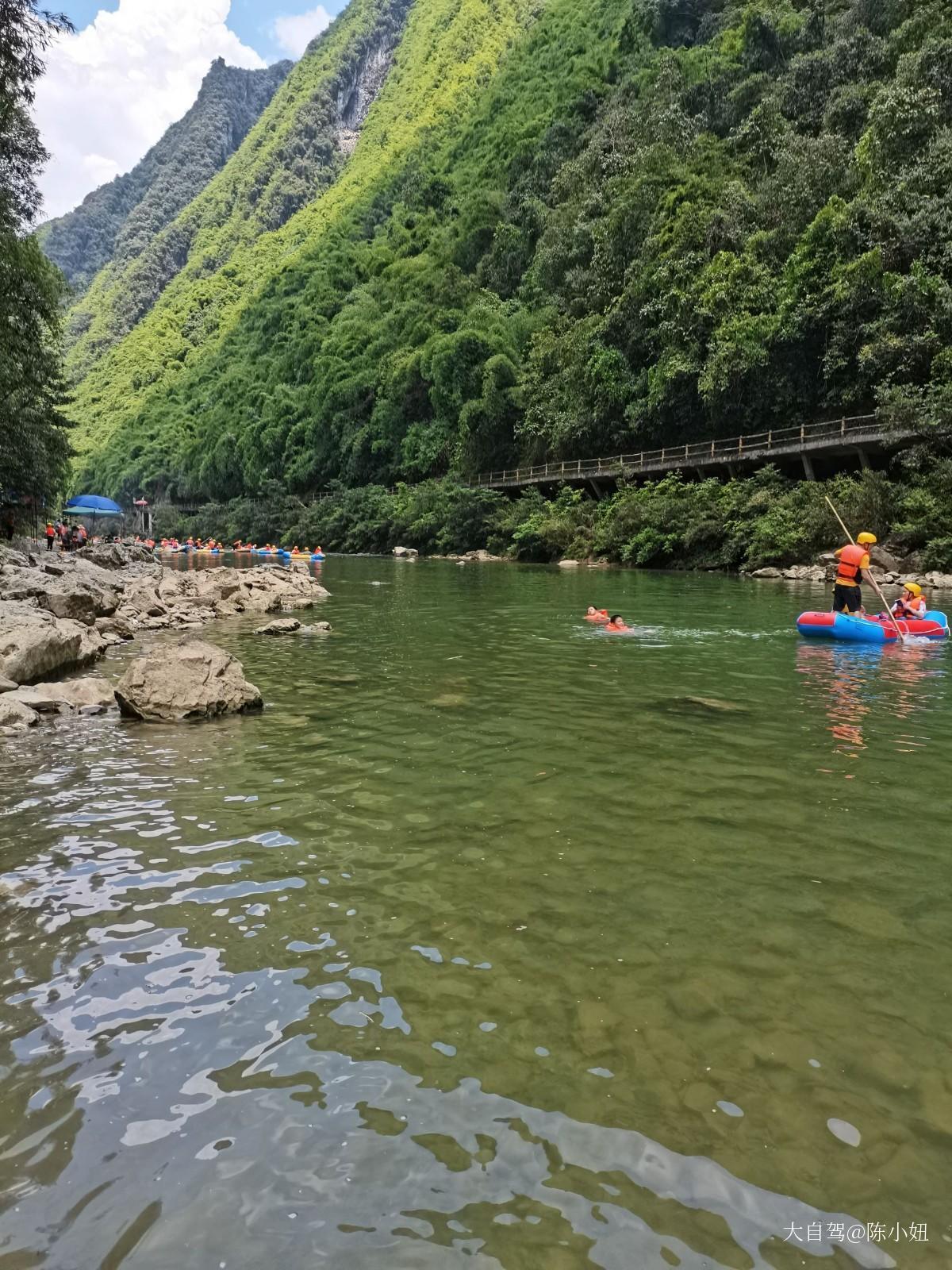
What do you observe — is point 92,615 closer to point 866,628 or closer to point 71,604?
point 71,604

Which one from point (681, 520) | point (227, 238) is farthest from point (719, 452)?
point (227, 238)

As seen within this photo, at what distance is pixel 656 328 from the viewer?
4044 centimetres

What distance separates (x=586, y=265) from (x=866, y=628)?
149ft

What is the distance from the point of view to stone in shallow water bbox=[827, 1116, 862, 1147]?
98.9 inches

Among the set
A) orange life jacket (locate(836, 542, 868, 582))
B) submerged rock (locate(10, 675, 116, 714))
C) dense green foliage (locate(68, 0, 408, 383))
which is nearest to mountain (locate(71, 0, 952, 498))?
dense green foliage (locate(68, 0, 408, 383))

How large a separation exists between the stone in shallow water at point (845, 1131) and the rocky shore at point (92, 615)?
282 inches

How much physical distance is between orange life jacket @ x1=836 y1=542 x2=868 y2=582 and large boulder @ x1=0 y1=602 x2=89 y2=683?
42.1 ft

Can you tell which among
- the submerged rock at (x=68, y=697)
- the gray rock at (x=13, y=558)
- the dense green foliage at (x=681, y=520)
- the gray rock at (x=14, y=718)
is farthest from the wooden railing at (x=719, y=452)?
the gray rock at (x=14, y=718)

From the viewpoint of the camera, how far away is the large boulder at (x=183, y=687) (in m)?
8.26

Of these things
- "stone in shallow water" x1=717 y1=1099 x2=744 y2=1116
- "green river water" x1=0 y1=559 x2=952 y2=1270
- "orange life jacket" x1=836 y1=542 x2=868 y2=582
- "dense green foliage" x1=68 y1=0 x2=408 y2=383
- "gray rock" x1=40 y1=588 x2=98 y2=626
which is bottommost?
"stone in shallow water" x1=717 y1=1099 x2=744 y2=1116

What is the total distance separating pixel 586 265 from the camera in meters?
51.6

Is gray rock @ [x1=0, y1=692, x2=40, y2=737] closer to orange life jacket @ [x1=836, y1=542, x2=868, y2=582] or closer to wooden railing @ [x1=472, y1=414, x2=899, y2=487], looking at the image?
orange life jacket @ [x1=836, y1=542, x2=868, y2=582]

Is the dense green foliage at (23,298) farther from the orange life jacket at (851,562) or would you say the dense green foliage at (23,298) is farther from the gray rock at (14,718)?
the orange life jacket at (851,562)

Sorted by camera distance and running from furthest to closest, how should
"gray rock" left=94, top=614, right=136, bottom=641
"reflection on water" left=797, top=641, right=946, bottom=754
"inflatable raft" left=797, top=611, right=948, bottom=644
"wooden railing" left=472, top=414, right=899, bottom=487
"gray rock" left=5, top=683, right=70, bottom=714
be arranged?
"wooden railing" left=472, top=414, right=899, bottom=487 < "gray rock" left=94, top=614, right=136, bottom=641 < "inflatable raft" left=797, top=611, right=948, bottom=644 < "gray rock" left=5, top=683, right=70, bottom=714 < "reflection on water" left=797, top=641, right=946, bottom=754
